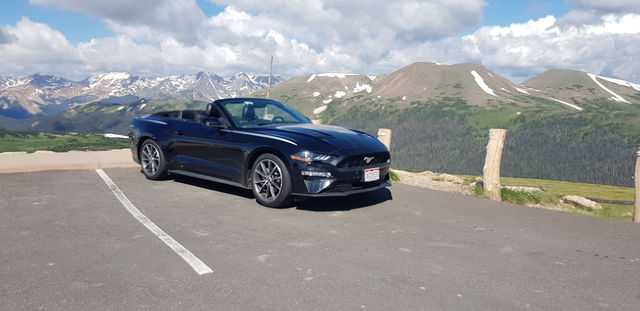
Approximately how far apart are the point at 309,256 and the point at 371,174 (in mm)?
2360

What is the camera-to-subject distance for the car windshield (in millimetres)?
6926

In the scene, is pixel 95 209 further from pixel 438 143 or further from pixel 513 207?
pixel 438 143

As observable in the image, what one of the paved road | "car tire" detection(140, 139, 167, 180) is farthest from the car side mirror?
"car tire" detection(140, 139, 167, 180)

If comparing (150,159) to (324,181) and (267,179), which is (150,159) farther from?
(324,181)

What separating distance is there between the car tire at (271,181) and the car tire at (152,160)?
232 centimetres

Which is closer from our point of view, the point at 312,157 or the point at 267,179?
the point at 312,157

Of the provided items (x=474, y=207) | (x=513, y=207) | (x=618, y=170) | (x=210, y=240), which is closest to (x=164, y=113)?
(x=210, y=240)

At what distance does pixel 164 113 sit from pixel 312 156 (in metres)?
4.12

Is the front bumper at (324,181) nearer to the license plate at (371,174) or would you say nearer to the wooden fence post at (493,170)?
the license plate at (371,174)

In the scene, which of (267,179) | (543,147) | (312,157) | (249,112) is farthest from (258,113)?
(543,147)

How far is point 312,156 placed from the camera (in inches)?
228

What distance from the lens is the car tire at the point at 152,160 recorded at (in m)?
7.78

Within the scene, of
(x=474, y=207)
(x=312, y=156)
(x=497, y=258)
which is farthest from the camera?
(x=474, y=207)

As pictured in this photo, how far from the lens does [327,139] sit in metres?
6.04
